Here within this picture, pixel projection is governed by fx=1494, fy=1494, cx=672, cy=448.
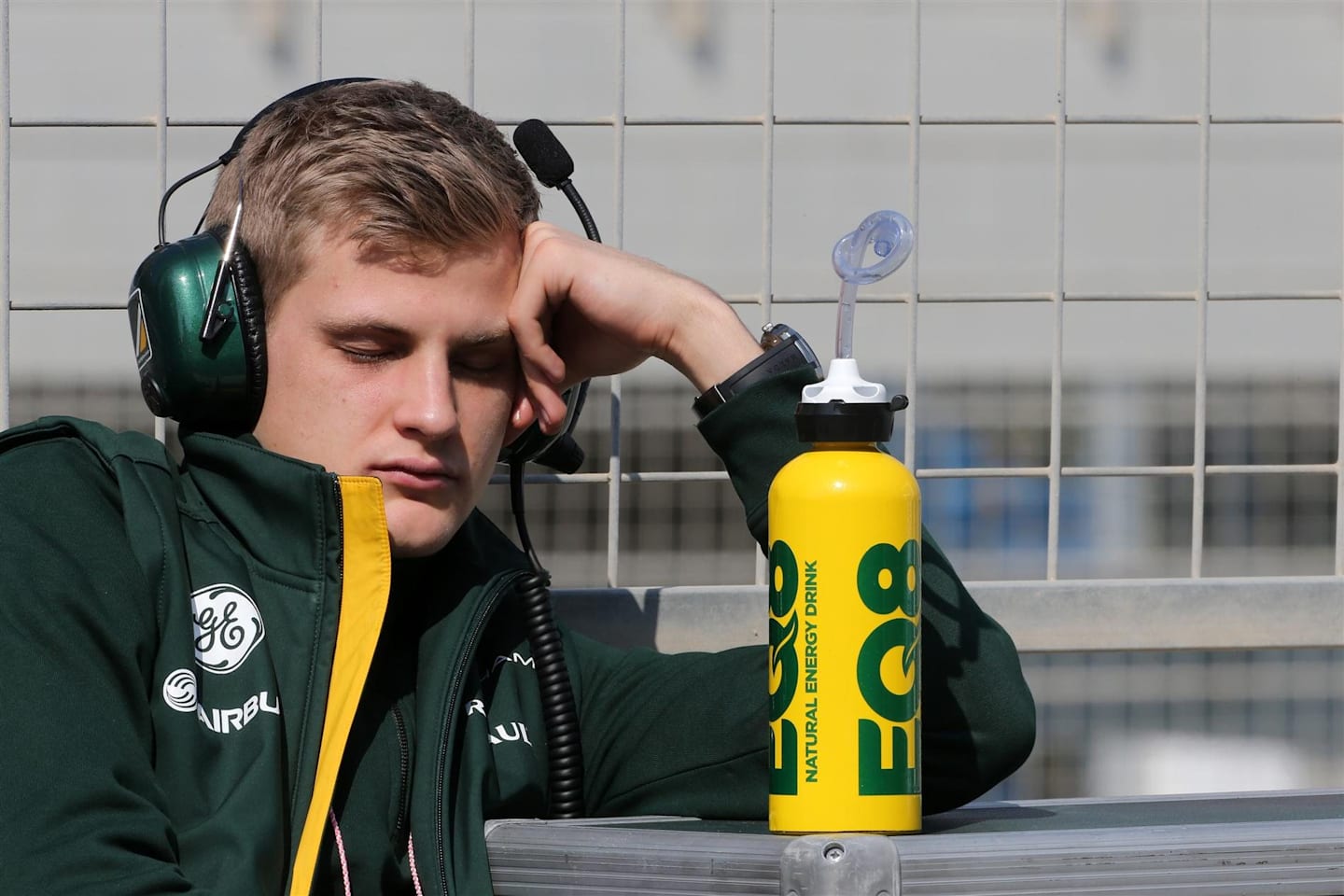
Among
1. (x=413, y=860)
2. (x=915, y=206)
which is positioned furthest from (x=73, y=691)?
(x=915, y=206)

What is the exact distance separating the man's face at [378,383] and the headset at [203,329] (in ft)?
0.12

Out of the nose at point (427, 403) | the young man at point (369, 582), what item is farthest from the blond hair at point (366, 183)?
the nose at point (427, 403)

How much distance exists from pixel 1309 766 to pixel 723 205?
1.27m

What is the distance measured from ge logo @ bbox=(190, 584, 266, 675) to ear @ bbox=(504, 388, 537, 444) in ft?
1.27

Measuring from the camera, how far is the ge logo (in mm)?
1477

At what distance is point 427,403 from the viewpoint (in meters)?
1.59

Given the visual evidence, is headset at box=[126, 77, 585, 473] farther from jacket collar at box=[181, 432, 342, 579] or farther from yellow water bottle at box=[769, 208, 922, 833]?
yellow water bottle at box=[769, 208, 922, 833]

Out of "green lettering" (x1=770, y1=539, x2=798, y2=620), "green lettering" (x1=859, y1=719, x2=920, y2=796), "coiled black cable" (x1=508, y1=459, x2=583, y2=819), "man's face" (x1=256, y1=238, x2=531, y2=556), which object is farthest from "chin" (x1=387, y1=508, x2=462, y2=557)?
"green lettering" (x1=859, y1=719, x2=920, y2=796)

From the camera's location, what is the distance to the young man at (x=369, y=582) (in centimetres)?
138

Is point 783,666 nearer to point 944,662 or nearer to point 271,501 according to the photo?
point 944,662

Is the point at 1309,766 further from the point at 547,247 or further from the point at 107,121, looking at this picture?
the point at 107,121

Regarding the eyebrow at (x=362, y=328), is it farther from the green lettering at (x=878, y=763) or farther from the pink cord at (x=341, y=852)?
the green lettering at (x=878, y=763)

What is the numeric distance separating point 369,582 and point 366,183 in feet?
1.43

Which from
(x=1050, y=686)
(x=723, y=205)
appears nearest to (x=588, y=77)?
(x=723, y=205)
